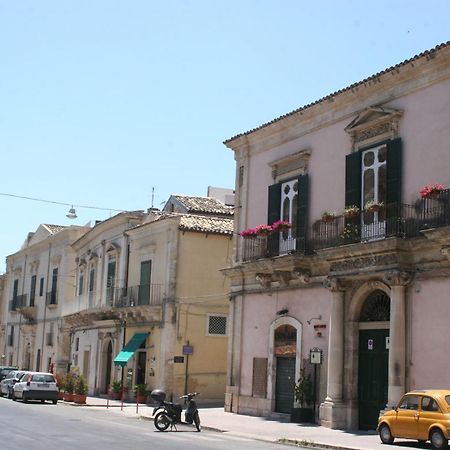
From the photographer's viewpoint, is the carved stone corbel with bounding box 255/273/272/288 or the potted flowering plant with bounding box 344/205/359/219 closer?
the potted flowering plant with bounding box 344/205/359/219

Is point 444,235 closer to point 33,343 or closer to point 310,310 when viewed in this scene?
point 310,310

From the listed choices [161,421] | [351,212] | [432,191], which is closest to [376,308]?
[351,212]

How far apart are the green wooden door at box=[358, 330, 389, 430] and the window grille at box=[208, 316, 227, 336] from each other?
40.1 ft

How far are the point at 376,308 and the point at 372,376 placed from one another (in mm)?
1863

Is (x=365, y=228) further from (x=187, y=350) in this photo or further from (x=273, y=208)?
(x=187, y=350)

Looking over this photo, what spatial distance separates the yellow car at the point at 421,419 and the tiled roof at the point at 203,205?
20164 mm

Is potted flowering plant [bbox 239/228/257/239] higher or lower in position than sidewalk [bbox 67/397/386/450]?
higher

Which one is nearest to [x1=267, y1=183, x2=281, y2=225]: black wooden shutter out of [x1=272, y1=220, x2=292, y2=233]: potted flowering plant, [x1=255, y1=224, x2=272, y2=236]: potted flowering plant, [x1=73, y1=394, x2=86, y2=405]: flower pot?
[x1=255, y1=224, x2=272, y2=236]: potted flowering plant

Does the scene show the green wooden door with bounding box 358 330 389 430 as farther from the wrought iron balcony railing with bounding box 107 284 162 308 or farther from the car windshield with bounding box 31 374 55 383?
the car windshield with bounding box 31 374 55 383

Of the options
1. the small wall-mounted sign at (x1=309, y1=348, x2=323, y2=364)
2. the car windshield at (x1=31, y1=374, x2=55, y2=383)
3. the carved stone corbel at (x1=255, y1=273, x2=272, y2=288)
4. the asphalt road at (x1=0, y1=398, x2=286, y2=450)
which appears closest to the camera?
the asphalt road at (x1=0, y1=398, x2=286, y2=450)

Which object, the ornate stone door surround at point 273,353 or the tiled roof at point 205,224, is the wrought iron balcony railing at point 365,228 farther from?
the tiled roof at point 205,224

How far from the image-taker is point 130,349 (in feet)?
114

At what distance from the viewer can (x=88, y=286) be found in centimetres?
4284

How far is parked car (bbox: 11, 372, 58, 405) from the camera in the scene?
3122 centimetres
